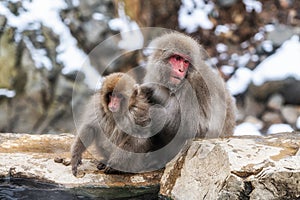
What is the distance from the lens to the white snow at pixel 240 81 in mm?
7852

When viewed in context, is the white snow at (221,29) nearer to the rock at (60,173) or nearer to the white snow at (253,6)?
the white snow at (253,6)

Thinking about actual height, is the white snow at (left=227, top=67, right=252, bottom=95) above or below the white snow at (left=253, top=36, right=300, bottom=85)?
below

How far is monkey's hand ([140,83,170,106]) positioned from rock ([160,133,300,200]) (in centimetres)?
50

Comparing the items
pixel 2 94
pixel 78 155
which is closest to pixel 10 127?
pixel 2 94

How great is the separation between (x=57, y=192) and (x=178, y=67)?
1.26 meters

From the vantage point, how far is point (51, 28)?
729 cm

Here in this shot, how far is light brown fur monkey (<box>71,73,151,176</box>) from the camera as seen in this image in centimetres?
373

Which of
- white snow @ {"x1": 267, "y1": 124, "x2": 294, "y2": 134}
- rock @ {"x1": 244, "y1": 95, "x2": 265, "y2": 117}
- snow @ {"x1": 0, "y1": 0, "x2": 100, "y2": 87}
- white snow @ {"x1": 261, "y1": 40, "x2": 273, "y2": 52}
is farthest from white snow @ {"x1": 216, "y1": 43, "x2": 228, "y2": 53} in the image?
snow @ {"x1": 0, "y1": 0, "x2": 100, "y2": 87}

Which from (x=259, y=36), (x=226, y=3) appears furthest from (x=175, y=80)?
(x=226, y=3)

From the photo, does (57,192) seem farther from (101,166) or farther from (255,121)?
(255,121)

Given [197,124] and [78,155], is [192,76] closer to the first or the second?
[197,124]

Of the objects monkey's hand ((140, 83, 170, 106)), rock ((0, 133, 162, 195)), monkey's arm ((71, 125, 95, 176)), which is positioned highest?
monkey's hand ((140, 83, 170, 106))

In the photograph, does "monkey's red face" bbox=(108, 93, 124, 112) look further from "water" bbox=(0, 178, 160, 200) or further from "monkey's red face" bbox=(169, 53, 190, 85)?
"water" bbox=(0, 178, 160, 200)

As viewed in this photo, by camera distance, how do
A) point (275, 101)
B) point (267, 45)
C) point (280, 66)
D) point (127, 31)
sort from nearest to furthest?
point (127, 31) → point (275, 101) → point (280, 66) → point (267, 45)
